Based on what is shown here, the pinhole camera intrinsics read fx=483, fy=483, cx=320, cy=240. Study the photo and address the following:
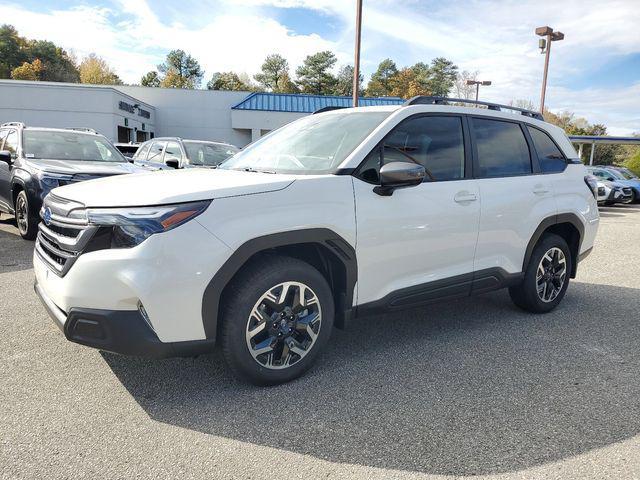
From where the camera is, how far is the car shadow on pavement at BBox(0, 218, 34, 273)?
6.01 meters

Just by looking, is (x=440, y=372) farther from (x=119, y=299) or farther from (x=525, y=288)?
(x=119, y=299)

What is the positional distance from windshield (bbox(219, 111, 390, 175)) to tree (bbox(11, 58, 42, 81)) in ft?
232

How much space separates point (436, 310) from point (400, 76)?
73989 millimetres

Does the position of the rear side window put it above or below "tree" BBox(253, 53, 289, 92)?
below

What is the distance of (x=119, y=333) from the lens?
2.57 m

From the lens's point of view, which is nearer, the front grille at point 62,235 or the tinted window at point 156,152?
the front grille at point 62,235

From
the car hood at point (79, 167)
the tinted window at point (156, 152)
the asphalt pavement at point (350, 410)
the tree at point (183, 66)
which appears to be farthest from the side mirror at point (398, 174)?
the tree at point (183, 66)

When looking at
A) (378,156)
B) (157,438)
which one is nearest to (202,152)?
(378,156)

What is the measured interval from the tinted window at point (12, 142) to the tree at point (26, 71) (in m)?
64.3

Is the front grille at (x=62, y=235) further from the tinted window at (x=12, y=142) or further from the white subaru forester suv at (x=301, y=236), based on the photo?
the tinted window at (x=12, y=142)

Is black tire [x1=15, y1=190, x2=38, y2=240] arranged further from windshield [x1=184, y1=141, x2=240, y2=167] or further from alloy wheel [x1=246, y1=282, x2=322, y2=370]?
alloy wheel [x1=246, y1=282, x2=322, y2=370]

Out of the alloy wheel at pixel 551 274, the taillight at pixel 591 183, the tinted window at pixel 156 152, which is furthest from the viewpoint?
the tinted window at pixel 156 152

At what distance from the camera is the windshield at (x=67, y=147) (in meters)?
7.88

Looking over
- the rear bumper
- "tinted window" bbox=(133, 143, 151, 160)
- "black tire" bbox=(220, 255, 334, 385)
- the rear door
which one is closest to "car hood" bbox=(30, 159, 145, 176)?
"tinted window" bbox=(133, 143, 151, 160)
